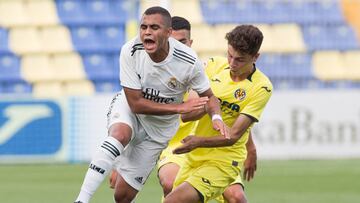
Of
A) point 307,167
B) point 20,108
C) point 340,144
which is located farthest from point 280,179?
point 20,108

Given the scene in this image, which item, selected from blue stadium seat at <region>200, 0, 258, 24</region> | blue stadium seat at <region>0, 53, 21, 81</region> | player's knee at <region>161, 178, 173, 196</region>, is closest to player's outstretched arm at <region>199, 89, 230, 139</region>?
player's knee at <region>161, 178, 173, 196</region>

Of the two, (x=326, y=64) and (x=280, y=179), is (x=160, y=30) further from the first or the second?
(x=326, y=64)

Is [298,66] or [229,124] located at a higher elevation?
[229,124]

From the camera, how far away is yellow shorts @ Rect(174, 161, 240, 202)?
805cm

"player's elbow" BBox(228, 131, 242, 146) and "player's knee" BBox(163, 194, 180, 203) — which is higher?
"player's elbow" BBox(228, 131, 242, 146)

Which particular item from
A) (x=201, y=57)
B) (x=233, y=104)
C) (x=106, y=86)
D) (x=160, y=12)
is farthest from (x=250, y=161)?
(x=201, y=57)

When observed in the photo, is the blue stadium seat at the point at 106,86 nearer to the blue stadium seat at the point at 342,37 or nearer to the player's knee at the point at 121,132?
the blue stadium seat at the point at 342,37

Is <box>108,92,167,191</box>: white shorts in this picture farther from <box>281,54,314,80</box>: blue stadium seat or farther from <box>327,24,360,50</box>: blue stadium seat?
<box>327,24,360,50</box>: blue stadium seat

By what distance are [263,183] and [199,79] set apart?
682cm

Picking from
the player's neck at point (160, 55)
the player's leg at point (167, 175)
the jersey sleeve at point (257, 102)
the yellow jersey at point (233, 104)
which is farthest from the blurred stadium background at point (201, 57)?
the player's neck at point (160, 55)

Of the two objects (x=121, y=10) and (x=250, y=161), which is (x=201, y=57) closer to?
(x=121, y=10)

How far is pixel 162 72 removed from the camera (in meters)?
7.92

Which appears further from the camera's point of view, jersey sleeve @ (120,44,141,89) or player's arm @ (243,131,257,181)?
player's arm @ (243,131,257,181)

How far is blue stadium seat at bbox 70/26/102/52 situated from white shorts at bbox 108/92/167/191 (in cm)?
1329
